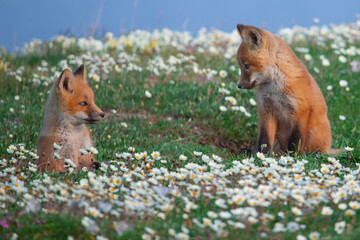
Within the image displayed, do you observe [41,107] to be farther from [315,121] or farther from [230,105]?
[315,121]

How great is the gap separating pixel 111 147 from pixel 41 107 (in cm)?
228

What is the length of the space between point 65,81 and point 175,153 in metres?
2.10

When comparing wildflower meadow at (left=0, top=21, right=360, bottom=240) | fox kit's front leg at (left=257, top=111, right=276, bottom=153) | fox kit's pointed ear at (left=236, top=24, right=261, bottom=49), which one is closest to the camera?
wildflower meadow at (left=0, top=21, right=360, bottom=240)

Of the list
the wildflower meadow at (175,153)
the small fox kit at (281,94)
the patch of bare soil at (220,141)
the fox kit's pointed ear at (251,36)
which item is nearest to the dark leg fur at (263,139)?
the small fox kit at (281,94)

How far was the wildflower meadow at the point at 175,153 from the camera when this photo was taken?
13.6ft

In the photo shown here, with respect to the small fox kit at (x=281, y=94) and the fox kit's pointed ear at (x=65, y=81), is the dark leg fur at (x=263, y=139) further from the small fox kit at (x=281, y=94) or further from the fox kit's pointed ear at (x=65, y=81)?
the fox kit's pointed ear at (x=65, y=81)

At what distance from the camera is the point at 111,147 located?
336 inches

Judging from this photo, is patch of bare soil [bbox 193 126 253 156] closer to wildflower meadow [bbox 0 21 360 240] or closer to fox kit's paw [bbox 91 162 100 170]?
wildflower meadow [bbox 0 21 360 240]

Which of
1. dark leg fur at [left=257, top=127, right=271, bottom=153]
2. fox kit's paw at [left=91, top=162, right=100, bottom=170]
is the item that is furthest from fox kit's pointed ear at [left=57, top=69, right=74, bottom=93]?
dark leg fur at [left=257, top=127, right=271, bottom=153]

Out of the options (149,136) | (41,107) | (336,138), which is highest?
(41,107)

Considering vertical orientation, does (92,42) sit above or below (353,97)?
above

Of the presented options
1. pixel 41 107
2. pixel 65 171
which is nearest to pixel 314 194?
pixel 65 171

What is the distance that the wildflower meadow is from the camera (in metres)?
4.15

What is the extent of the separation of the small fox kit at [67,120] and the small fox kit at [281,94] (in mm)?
2298
